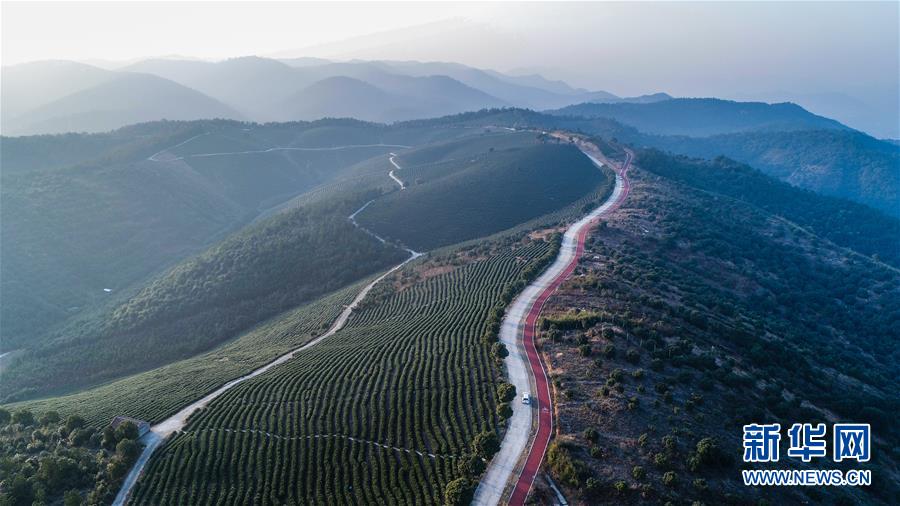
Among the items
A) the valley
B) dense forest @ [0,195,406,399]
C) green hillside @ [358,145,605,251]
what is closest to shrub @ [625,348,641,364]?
the valley

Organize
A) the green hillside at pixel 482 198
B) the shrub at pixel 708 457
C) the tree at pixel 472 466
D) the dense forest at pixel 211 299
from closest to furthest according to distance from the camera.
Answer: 1. the shrub at pixel 708 457
2. the tree at pixel 472 466
3. the dense forest at pixel 211 299
4. the green hillside at pixel 482 198

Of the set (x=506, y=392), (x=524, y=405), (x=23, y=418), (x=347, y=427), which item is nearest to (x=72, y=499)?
(x=23, y=418)

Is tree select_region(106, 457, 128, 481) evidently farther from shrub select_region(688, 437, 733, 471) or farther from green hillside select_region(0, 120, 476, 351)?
green hillside select_region(0, 120, 476, 351)

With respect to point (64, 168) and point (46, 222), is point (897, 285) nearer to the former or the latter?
point (46, 222)

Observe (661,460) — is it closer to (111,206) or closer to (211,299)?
(211,299)

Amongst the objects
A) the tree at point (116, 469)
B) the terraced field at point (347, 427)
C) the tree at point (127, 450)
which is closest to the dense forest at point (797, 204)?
the terraced field at point (347, 427)

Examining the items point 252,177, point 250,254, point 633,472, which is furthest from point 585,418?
point 252,177

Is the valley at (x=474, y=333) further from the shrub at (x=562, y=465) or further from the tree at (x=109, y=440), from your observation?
the tree at (x=109, y=440)
